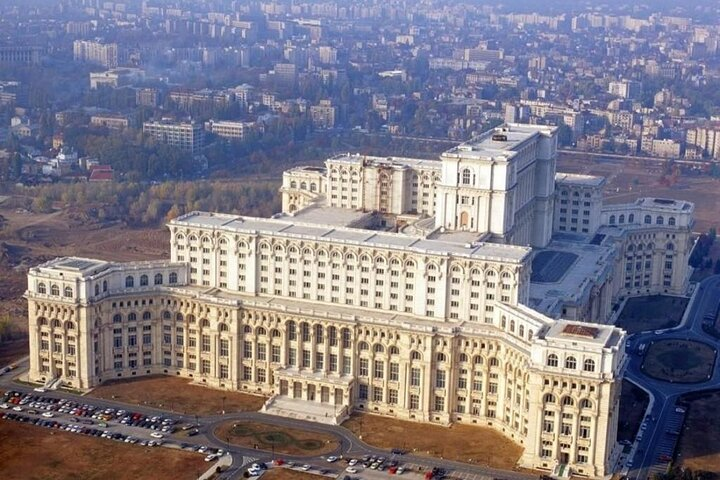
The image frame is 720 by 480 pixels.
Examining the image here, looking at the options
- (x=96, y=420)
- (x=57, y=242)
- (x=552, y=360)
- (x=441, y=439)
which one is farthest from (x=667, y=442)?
(x=57, y=242)

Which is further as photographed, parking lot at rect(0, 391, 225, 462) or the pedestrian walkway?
the pedestrian walkway

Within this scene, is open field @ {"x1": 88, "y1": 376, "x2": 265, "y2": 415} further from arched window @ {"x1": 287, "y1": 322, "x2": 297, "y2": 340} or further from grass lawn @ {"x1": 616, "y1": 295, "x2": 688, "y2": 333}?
grass lawn @ {"x1": 616, "y1": 295, "x2": 688, "y2": 333}

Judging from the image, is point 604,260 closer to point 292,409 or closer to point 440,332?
point 440,332

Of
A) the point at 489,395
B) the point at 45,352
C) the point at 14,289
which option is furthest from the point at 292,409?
the point at 14,289

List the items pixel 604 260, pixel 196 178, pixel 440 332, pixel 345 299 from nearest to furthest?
pixel 440 332
pixel 345 299
pixel 604 260
pixel 196 178

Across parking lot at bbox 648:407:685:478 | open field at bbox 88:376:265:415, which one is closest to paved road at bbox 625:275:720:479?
parking lot at bbox 648:407:685:478

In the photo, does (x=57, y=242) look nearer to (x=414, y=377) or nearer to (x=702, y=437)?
(x=414, y=377)

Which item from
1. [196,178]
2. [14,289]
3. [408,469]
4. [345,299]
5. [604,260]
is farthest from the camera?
[196,178]
